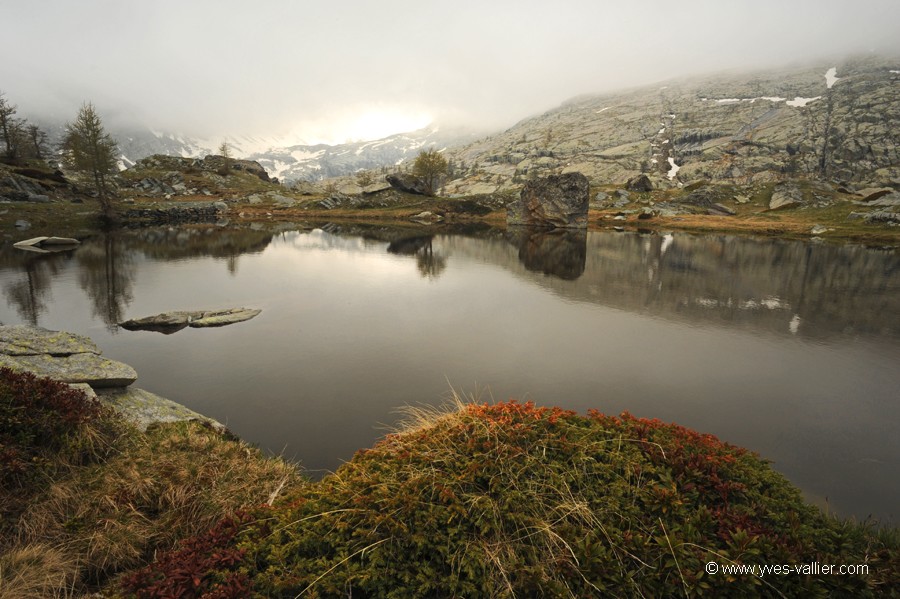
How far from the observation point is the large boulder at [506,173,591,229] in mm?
85438

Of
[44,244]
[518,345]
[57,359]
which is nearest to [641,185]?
[518,345]

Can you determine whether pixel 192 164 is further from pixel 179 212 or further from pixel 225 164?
pixel 179 212

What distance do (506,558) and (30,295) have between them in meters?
34.6

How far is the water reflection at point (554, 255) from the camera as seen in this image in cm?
3894

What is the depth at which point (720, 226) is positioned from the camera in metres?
87.2

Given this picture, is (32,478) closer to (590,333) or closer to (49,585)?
(49,585)

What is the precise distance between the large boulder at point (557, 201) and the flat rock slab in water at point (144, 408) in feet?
280

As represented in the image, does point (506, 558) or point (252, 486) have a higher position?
point (506, 558)

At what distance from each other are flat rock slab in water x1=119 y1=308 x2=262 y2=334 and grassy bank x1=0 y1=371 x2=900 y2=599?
12.6m

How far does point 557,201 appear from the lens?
87250 mm

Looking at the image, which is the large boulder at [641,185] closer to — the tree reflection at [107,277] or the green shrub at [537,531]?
the tree reflection at [107,277]

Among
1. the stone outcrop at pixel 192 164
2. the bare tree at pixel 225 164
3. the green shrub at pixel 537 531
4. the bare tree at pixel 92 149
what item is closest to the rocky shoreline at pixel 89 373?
the green shrub at pixel 537 531

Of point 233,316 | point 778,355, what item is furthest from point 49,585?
point 778,355

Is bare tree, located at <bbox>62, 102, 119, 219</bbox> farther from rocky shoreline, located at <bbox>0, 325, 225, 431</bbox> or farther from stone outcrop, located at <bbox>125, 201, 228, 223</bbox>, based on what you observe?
rocky shoreline, located at <bbox>0, 325, 225, 431</bbox>
